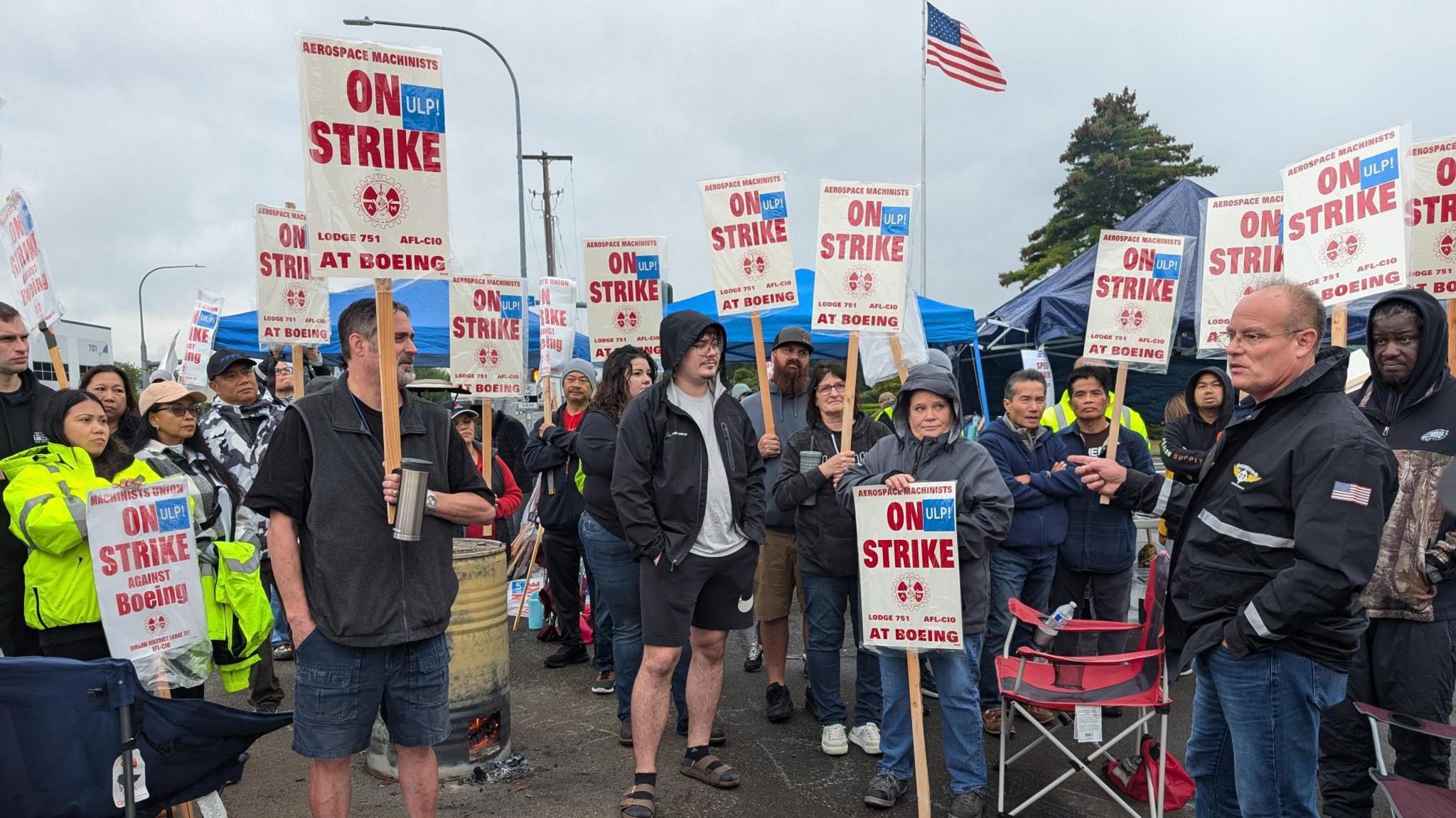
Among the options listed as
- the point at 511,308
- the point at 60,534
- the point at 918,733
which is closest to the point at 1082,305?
the point at 511,308

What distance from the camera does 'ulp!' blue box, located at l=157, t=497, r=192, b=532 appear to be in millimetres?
3273

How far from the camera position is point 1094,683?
3.90 m

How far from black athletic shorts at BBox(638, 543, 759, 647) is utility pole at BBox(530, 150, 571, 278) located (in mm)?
25971

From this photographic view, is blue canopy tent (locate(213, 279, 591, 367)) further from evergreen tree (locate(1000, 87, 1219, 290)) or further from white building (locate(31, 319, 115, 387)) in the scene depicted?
white building (locate(31, 319, 115, 387))

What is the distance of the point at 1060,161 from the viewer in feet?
125

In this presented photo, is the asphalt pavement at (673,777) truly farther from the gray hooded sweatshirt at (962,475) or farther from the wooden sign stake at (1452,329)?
the wooden sign stake at (1452,329)

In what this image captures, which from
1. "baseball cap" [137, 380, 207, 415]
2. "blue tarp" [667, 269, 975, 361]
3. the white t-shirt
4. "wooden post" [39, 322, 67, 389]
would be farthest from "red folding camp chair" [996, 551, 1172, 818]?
"blue tarp" [667, 269, 975, 361]

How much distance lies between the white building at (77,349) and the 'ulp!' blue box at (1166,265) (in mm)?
63428

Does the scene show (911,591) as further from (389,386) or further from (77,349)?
(77,349)

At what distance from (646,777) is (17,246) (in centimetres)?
508

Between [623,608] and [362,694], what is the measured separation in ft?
5.97

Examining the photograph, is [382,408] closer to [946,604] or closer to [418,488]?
[418,488]

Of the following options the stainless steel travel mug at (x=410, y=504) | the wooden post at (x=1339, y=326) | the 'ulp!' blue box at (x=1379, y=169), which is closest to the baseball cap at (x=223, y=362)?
the stainless steel travel mug at (x=410, y=504)

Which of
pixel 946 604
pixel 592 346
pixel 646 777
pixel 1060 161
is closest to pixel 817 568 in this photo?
pixel 946 604
